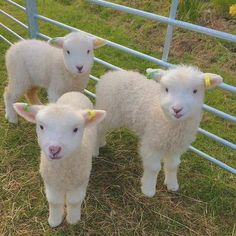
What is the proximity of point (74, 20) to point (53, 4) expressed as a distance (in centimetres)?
92

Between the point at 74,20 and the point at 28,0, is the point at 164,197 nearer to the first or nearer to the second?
the point at 28,0

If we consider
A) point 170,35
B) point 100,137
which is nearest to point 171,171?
point 100,137

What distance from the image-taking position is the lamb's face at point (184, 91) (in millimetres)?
2732

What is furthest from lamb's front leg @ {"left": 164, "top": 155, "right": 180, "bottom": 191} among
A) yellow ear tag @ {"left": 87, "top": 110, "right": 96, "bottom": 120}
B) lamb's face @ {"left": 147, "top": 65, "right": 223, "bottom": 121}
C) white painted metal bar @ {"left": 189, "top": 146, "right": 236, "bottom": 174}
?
yellow ear tag @ {"left": 87, "top": 110, "right": 96, "bottom": 120}

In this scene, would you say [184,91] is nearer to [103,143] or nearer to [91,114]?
[91,114]

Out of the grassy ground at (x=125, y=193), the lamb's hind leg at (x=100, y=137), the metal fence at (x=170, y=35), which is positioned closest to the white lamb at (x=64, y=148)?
the grassy ground at (x=125, y=193)

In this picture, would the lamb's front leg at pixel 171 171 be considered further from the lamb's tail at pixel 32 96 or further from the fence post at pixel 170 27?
the lamb's tail at pixel 32 96

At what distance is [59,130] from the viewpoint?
8.18ft

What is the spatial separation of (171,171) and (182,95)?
2.94 ft

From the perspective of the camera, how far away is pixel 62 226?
309 centimetres

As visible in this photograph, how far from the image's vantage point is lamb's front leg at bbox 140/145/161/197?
10.6 ft

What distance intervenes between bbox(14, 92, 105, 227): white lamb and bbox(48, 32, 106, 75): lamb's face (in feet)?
1.41

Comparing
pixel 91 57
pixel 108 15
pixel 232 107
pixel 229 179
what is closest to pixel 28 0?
pixel 91 57

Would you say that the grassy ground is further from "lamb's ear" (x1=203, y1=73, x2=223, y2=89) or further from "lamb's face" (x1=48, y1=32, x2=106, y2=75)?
"lamb's ear" (x1=203, y1=73, x2=223, y2=89)
